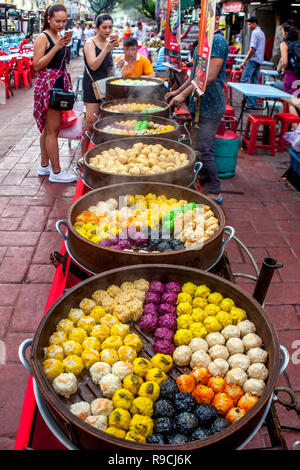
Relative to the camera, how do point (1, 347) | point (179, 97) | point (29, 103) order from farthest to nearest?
point (29, 103) → point (179, 97) → point (1, 347)

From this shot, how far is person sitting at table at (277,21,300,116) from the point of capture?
7.69 m

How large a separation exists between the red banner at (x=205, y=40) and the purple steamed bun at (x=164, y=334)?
7.85ft

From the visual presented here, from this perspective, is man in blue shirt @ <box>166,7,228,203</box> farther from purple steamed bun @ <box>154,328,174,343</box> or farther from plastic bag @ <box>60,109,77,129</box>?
purple steamed bun @ <box>154,328,174,343</box>

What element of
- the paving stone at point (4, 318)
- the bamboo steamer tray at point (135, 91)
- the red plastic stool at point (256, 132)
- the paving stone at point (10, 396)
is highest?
the bamboo steamer tray at point (135, 91)

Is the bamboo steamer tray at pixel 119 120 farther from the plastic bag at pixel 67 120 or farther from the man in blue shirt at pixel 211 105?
the plastic bag at pixel 67 120

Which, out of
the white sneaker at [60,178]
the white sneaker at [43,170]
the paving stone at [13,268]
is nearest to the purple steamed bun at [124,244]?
the paving stone at [13,268]

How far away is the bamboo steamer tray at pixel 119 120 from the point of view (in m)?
3.87

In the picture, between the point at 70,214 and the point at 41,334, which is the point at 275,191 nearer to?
the point at 70,214

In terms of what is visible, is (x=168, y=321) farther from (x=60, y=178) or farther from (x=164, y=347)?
(x=60, y=178)

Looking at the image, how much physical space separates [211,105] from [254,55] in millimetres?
7002

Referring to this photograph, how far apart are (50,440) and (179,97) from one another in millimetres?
4156

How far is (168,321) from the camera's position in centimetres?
187

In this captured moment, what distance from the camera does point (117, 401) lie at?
1462 mm

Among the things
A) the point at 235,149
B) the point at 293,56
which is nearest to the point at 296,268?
the point at 235,149
